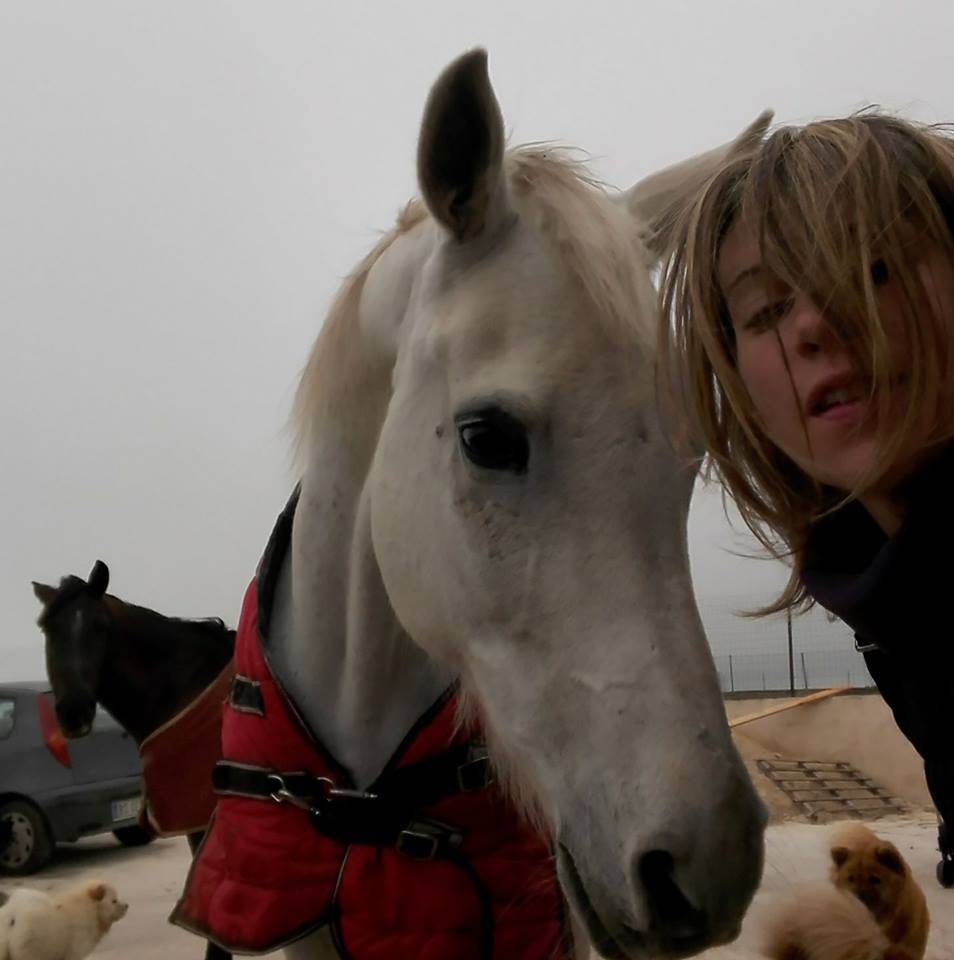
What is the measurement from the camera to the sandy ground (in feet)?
10.8

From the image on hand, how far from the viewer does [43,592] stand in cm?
438

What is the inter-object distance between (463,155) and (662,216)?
41 centimetres

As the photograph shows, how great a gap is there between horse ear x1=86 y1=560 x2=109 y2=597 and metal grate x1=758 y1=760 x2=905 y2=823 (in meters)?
5.25

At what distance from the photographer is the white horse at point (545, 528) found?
954 millimetres

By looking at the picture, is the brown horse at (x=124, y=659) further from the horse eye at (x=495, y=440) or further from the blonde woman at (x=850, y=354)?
the blonde woman at (x=850, y=354)

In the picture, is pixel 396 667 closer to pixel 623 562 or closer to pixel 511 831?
pixel 511 831

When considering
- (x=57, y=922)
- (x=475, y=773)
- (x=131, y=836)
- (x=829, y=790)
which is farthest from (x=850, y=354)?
(x=829, y=790)

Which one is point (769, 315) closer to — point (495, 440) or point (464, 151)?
point (495, 440)

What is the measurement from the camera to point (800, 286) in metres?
0.97

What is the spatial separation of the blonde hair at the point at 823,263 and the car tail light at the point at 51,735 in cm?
554

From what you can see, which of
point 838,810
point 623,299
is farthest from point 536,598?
point 838,810

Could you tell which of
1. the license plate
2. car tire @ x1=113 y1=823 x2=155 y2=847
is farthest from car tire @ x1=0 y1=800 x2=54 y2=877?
car tire @ x1=113 y1=823 x2=155 y2=847

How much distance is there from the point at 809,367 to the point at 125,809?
5.95 m

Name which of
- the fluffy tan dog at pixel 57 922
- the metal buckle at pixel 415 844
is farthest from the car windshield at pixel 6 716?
the metal buckle at pixel 415 844
